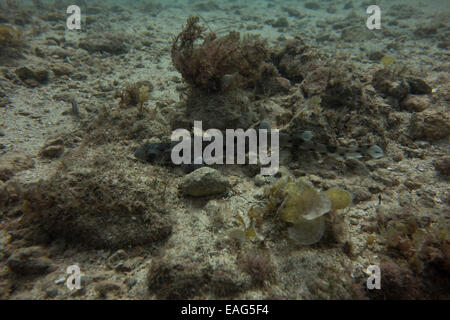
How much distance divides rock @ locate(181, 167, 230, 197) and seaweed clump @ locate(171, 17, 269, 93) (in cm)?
214

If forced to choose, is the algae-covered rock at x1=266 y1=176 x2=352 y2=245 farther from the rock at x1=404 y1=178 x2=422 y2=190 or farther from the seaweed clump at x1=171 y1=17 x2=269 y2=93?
the seaweed clump at x1=171 y1=17 x2=269 y2=93

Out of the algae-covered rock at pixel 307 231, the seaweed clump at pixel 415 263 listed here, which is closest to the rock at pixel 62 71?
the algae-covered rock at pixel 307 231

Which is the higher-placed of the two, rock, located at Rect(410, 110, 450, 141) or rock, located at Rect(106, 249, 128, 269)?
rock, located at Rect(410, 110, 450, 141)

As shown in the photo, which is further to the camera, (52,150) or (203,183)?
(52,150)

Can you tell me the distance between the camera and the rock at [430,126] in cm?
464

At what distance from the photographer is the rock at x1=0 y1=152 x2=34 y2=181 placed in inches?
151

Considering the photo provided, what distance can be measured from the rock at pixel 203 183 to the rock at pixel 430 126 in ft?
15.2

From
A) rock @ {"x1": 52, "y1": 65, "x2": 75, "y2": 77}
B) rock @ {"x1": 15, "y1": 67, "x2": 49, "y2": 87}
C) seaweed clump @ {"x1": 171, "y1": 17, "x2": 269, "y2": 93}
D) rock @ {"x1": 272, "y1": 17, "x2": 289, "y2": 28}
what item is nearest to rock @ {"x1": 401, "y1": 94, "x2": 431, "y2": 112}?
seaweed clump @ {"x1": 171, "y1": 17, "x2": 269, "y2": 93}

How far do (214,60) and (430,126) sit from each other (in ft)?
16.4

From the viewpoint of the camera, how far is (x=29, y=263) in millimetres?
2695

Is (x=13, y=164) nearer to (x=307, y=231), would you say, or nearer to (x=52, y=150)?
(x=52, y=150)

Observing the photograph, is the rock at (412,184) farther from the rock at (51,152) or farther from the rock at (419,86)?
the rock at (51,152)

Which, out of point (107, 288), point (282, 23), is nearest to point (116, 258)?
point (107, 288)
